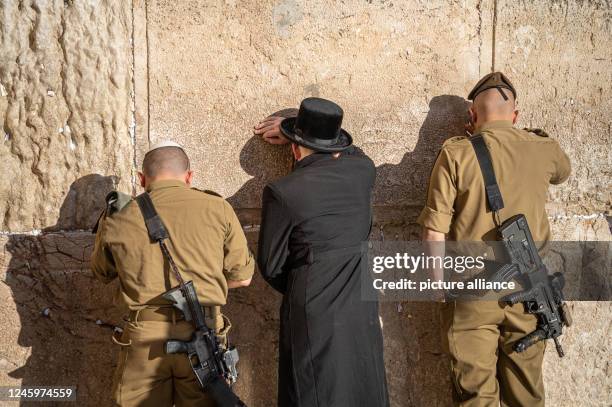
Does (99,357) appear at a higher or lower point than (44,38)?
lower

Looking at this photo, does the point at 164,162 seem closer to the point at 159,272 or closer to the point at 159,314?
the point at 159,272

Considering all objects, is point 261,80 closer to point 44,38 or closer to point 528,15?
point 44,38

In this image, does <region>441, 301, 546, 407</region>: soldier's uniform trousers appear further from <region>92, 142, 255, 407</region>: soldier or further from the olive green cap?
<region>92, 142, 255, 407</region>: soldier

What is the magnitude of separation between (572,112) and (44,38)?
3380 millimetres

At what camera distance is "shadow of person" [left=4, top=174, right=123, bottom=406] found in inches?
131

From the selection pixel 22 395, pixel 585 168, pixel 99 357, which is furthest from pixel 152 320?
pixel 585 168

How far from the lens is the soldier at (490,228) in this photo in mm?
2891

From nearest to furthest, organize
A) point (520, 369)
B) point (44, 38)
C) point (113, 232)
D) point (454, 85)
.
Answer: point (113, 232)
point (520, 369)
point (44, 38)
point (454, 85)

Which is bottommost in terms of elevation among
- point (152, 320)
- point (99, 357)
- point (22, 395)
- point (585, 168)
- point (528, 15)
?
point (22, 395)

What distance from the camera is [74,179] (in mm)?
3299

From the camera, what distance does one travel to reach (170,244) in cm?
256

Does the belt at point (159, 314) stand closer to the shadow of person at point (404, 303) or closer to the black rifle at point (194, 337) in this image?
the black rifle at point (194, 337)

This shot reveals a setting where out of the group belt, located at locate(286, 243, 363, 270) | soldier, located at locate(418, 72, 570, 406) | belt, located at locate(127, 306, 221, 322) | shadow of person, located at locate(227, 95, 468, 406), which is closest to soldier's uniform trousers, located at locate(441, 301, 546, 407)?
soldier, located at locate(418, 72, 570, 406)

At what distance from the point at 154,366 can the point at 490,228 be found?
1883mm
